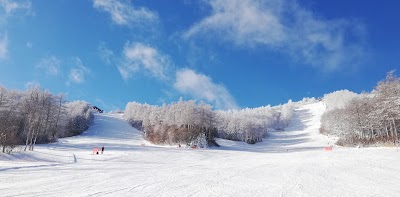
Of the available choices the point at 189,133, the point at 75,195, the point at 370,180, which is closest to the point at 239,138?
the point at 189,133

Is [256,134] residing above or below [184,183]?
above

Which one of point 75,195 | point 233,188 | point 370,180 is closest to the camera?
point 75,195

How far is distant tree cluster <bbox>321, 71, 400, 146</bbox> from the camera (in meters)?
54.0

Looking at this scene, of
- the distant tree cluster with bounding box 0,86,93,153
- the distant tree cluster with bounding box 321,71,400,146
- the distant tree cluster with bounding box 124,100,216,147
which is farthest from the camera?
the distant tree cluster with bounding box 124,100,216,147

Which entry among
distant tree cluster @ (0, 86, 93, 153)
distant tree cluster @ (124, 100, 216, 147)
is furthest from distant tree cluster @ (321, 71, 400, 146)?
distant tree cluster @ (0, 86, 93, 153)

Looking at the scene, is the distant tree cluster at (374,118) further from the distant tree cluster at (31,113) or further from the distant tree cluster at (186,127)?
the distant tree cluster at (31,113)

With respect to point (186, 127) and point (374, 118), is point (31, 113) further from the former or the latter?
point (374, 118)

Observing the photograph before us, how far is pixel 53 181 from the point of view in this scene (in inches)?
633

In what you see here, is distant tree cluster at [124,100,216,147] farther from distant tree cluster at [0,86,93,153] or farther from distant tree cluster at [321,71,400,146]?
distant tree cluster at [321,71,400,146]

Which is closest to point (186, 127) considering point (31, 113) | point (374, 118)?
point (31, 113)

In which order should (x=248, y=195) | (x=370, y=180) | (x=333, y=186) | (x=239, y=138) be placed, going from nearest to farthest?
(x=248, y=195) < (x=333, y=186) < (x=370, y=180) < (x=239, y=138)

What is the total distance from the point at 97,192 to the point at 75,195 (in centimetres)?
98

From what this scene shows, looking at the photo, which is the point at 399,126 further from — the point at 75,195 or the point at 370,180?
the point at 75,195

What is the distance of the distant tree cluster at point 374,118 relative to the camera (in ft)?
177
